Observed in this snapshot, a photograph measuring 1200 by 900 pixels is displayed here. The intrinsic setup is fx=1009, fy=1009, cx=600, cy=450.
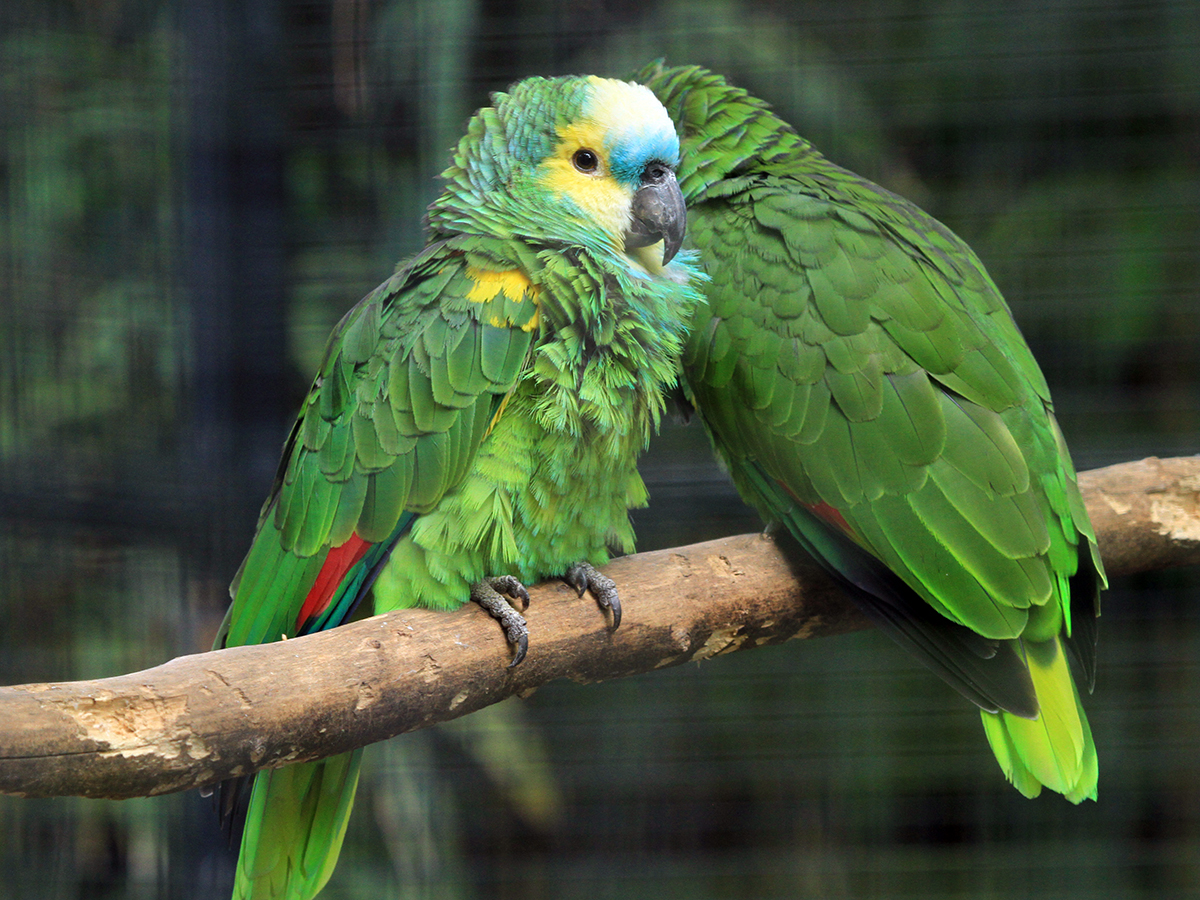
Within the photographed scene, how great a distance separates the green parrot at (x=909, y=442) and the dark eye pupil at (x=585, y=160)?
136mm

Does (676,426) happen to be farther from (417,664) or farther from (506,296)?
(417,664)

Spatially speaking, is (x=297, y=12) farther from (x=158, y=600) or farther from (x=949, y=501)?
(x=949, y=501)

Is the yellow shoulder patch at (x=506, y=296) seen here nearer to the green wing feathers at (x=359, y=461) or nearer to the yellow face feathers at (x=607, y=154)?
the green wing feathers at (x=359, y=461)

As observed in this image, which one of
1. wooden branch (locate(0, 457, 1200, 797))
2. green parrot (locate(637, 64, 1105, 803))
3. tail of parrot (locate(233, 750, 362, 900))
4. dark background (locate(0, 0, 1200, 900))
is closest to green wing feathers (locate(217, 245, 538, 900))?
tail of parrot (locate(233, 750, 362, 900))

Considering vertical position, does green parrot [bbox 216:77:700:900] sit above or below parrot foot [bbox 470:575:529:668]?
above

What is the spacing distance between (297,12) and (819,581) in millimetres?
1002

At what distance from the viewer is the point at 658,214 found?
85cm

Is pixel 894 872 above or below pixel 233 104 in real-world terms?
below

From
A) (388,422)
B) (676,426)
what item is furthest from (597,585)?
(676,426)

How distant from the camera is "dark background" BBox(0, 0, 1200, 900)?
1238 mm

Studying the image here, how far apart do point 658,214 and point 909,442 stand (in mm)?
279

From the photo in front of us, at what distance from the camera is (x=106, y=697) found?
19.9 inches

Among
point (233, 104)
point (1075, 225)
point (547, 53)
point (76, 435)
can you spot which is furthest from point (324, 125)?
point (1075, 225)

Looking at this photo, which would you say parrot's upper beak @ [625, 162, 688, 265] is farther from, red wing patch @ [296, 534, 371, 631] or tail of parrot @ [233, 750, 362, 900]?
tail of parrot @ [233, 750, 362, 900]
